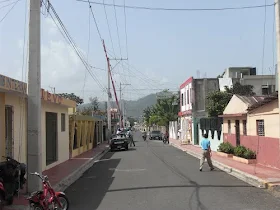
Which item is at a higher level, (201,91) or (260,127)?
(201,91)

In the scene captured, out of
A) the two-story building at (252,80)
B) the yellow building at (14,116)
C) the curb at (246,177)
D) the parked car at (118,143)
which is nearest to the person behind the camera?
the yellow building at (14,116)

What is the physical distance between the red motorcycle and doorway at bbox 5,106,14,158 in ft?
13.9

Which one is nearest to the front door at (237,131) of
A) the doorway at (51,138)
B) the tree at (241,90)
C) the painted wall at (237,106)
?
the painted wall at (237,106)

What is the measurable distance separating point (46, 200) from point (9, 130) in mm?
4994

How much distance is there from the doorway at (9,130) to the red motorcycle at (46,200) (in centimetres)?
423

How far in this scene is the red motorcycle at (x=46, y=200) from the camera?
8359 millimetres

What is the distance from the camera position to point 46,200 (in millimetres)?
8547

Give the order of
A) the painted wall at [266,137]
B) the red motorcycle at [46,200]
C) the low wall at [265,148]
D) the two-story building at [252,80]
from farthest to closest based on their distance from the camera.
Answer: the two-story building at [252,80]
the painted wall at [266,137]
the low wall at [265,148]
the red motorcycle at [46,200]

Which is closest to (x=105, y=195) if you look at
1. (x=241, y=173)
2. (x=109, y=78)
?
(x=241, y=173)

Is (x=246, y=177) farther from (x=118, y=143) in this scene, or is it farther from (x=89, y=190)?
(x=118, y=143)

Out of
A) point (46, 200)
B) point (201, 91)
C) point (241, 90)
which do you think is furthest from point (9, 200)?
point (201, 91)

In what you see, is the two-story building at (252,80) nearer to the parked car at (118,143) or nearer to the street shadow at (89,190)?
the parked car at (118,143)

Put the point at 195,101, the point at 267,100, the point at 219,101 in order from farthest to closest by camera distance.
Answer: the point at 195,101
the point at 219,101
the point at 267,100

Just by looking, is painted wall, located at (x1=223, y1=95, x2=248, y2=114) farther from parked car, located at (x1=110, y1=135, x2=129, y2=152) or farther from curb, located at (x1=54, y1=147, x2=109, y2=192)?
parked car, located at (x1=110, y1=135, x2=129, y2=152)
